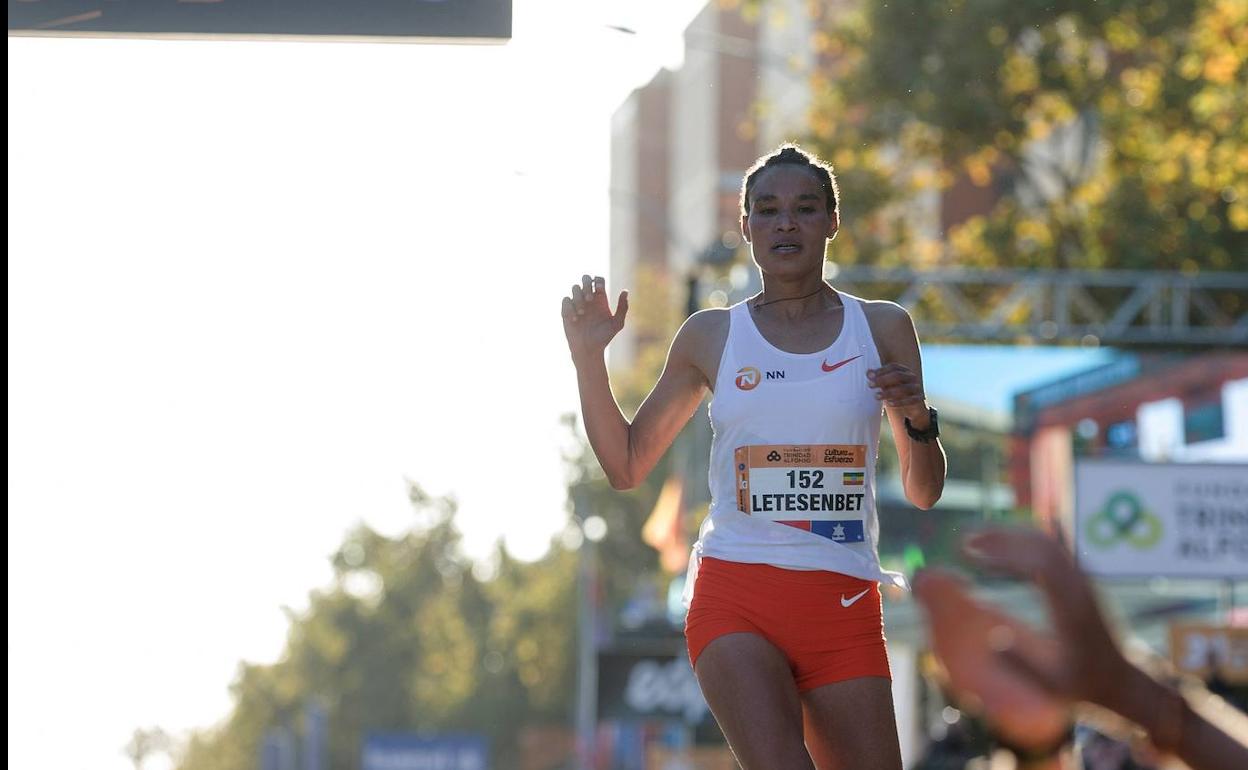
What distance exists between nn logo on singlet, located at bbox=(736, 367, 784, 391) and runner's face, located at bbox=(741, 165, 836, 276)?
0.24 m

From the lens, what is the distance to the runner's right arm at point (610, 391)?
470 cm

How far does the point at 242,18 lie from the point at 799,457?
2.42 meters

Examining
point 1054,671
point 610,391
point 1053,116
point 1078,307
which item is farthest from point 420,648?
point 1054,671

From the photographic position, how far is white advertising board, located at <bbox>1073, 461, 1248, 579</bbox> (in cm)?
2012

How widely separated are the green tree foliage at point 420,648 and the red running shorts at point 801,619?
2606 inches

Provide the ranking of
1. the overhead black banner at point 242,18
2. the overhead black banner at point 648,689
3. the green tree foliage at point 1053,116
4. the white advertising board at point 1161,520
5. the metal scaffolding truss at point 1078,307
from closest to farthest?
the overhead black banner at point 242,18
the metal scaffolding truss at point 1078,307
the white advertising board at point 1161,520
the green tree foliage at point 1053,116
the overhead black banner at point 648,689

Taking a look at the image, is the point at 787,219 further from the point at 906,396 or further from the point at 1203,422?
the point at 1203,422

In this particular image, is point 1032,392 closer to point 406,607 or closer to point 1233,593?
point 1233,593

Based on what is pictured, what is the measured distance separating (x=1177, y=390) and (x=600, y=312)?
16.5 metres

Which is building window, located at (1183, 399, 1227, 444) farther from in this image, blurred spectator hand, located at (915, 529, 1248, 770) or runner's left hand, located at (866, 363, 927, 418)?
blurred spectator hand, located at (915, 529, 1248, 770)

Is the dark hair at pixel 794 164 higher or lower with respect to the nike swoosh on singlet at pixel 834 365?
higher

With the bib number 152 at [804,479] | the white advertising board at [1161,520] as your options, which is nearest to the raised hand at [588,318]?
the bib number 152 at [804,479]

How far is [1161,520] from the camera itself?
66.5ft

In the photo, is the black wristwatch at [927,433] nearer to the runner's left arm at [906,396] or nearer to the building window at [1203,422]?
the runner's left arm at [906,396]
